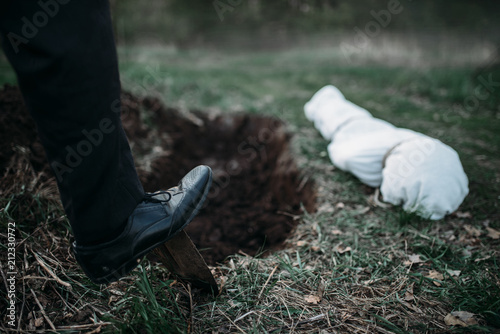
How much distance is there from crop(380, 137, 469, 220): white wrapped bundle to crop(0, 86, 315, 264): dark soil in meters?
0.76

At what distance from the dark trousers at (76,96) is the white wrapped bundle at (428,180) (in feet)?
6.43

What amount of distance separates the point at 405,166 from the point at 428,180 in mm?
180

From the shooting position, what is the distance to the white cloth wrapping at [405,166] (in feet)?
6.57

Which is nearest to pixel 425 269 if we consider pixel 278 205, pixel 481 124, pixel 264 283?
pixel 264 283

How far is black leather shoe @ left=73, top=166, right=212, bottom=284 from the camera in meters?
1.09

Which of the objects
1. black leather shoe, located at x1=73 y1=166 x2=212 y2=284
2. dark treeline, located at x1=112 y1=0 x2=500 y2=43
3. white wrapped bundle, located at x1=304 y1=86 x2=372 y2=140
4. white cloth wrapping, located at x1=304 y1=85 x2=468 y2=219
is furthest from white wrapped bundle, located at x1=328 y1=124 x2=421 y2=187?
dark treeline, located at x1=112 y1=0 x2=500 y2=43

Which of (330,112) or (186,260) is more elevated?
(186,260)

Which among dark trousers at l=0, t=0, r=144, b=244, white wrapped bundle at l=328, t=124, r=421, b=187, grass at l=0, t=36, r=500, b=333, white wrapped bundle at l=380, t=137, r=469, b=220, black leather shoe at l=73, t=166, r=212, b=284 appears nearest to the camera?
dark trousers at l=0, t=0, r=144, b=244

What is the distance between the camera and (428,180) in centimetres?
199

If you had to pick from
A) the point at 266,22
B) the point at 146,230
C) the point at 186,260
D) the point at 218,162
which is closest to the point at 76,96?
the point at 146,230

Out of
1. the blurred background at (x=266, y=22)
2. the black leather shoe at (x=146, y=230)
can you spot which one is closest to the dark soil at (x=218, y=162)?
the black leather shoe at (x=146, y=230)

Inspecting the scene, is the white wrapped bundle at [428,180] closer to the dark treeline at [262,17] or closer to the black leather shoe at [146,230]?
the black leather shoe at [146,230]

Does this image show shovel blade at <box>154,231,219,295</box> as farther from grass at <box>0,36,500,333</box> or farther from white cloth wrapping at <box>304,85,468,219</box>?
white cloth wrapping at <box>304,85,468,219</box>

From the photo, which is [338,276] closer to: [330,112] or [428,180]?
[428,180]
